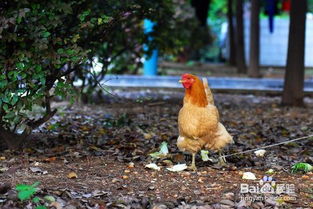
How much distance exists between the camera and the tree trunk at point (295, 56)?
8516mm

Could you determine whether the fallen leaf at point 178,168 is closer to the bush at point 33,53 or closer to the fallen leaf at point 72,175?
the fallen leaf at point 72,175

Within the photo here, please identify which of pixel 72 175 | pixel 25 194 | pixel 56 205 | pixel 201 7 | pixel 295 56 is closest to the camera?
pixel 25 194

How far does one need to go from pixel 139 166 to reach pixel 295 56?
16.2ft

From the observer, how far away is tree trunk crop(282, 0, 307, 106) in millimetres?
8516

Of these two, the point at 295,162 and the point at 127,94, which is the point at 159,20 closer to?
the point at 127,94

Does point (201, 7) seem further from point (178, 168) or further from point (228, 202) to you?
point (228, 202)

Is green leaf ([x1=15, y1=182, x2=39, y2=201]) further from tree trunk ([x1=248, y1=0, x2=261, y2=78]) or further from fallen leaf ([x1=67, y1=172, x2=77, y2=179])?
tree trunk ([x1=248, y1=0, x2=261, y2=78])

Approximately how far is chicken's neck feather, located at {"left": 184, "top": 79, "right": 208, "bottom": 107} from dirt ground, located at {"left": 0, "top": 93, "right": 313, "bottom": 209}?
21.6 inches

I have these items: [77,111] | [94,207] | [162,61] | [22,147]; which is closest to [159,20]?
[77,111]

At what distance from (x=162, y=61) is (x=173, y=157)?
14.8 m

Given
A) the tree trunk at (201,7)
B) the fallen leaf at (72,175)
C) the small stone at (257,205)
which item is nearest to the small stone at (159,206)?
the small stone at (257,205)

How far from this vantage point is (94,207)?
11.3ft

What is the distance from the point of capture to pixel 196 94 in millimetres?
4383

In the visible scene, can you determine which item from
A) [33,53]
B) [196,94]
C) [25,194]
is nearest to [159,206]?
[25,194]
